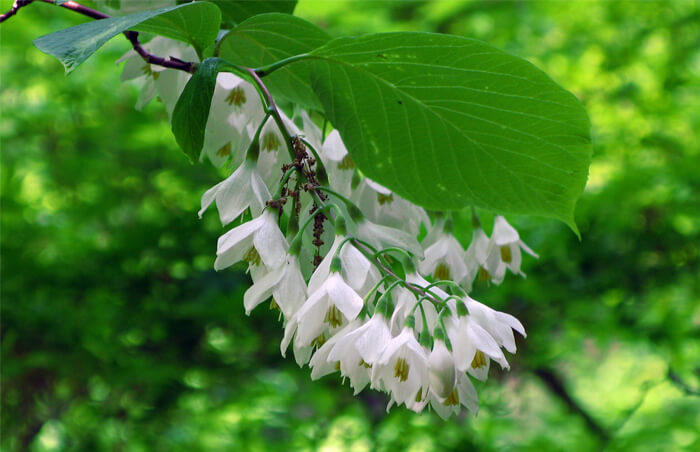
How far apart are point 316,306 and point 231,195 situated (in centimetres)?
14

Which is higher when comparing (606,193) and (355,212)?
(355,212)

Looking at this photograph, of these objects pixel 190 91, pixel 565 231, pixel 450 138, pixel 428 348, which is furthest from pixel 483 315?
pixel 565 231

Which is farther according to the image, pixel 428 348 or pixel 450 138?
pixel 450 138

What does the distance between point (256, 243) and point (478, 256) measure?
33cm

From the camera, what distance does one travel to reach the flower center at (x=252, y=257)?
52 centimetres

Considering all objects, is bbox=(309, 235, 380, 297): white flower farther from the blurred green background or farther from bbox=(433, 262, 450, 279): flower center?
the blurred green background

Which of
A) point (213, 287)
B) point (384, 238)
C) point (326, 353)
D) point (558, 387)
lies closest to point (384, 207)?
point (384, 238)

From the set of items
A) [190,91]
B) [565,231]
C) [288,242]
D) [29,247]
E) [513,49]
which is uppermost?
[190,91]

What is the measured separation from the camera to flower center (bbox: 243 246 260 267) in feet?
1.72

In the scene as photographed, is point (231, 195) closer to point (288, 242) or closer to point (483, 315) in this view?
point (288, 242)

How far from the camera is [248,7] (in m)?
0.73

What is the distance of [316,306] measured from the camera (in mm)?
459

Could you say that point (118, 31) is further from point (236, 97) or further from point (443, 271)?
point (443, 271)

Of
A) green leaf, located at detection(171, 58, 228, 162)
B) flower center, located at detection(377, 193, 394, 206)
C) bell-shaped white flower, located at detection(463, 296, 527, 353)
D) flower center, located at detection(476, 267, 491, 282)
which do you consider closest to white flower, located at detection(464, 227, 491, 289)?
flower center, located at detection(476, 267, 491, 282)
